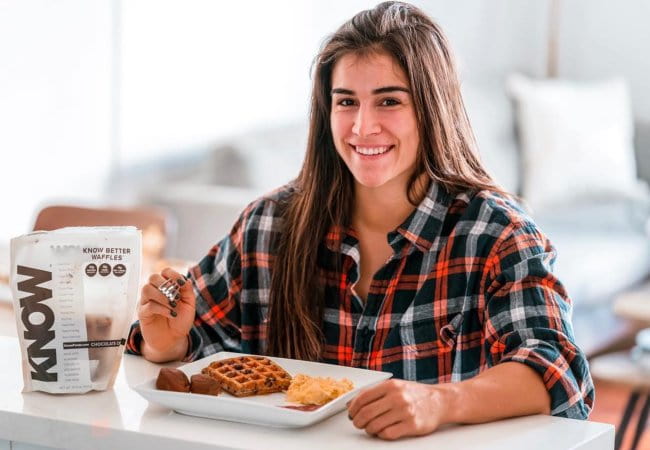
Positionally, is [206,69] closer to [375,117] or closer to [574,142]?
[574,142]

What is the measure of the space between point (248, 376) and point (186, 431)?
5.9 inches

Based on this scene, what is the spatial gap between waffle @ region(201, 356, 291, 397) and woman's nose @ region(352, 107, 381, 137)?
41 cm

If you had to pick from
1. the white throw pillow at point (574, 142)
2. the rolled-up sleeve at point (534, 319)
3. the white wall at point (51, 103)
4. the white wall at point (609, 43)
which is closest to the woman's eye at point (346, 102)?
the rolled-up sleeve at point (534, 319)

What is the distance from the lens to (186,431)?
130cm

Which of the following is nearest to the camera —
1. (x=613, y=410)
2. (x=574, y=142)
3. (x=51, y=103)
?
(x=51, y=103)

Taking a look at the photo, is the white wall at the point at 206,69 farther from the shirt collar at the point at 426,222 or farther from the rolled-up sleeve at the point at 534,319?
the rolled-up sleeve at the point at 534,319

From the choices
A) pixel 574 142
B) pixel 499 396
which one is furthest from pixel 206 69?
pixel 499 396

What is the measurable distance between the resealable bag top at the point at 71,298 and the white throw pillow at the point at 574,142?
120 inches

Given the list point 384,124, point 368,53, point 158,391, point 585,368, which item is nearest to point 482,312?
point 585,368

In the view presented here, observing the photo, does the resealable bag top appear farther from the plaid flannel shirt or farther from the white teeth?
the white teeth

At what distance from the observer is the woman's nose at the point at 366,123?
1.73 m

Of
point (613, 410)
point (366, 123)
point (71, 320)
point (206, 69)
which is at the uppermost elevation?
point (366, 123)

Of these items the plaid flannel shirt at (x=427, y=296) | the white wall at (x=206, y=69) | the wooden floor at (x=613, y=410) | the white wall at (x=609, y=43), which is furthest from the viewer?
the white wall at (x=609, y=43)

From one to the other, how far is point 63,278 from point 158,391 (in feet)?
0.64
